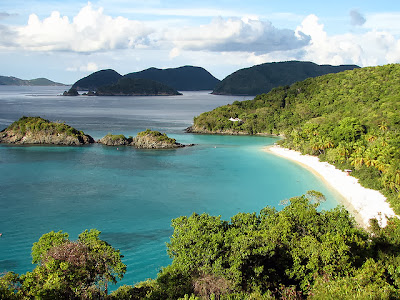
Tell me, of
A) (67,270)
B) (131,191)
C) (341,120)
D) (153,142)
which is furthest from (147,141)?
(67,270)

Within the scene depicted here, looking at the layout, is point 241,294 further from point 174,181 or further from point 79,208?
point 174,181

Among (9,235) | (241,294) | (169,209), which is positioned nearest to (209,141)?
(169,209)

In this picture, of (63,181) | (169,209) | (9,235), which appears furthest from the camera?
(63,181)

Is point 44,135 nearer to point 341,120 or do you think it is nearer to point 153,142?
point 153,142

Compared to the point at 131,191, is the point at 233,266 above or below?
above

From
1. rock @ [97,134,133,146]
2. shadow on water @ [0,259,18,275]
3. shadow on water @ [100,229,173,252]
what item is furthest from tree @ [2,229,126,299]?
rock @ [97,134,133,146]
